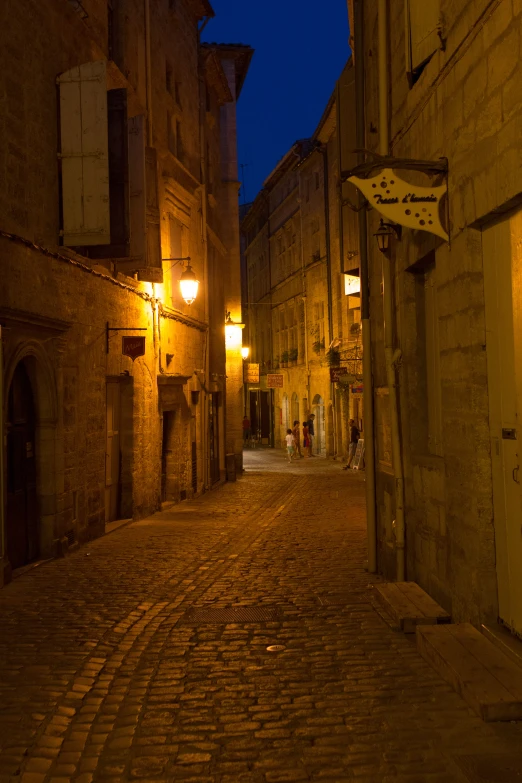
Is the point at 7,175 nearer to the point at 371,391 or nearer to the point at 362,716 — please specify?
the point at 371,391

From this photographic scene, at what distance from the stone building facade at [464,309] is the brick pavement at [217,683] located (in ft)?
2.64

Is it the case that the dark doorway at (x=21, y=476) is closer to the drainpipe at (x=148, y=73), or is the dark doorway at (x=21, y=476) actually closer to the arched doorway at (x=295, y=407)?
the drainpipe at (x=148, y=73)

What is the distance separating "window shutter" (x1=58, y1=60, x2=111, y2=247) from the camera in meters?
Answer: 10.1

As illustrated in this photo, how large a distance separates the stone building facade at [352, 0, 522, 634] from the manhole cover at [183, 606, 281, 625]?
54.0 inches

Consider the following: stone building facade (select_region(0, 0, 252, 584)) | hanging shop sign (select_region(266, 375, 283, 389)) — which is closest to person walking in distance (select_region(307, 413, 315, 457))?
hanging shop sign (select_region(266, 375, 283, 389))

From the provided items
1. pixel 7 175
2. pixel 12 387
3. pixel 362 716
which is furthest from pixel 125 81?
pixel 362 716

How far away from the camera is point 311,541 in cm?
1094

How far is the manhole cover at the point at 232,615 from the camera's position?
22.1 ft

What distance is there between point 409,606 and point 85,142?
708cm

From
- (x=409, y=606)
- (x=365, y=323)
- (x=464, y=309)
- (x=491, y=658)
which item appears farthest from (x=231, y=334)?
(x=491, y=658)

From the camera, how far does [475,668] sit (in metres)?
4.66

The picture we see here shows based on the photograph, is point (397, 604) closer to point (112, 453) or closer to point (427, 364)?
point (427, 364)

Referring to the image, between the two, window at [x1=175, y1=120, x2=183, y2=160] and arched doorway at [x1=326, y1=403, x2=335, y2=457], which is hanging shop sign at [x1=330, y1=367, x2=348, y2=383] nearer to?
arched doorway at [x1=326, y1=403, x2=335, y2=457]

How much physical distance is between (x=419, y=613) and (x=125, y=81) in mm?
10466
